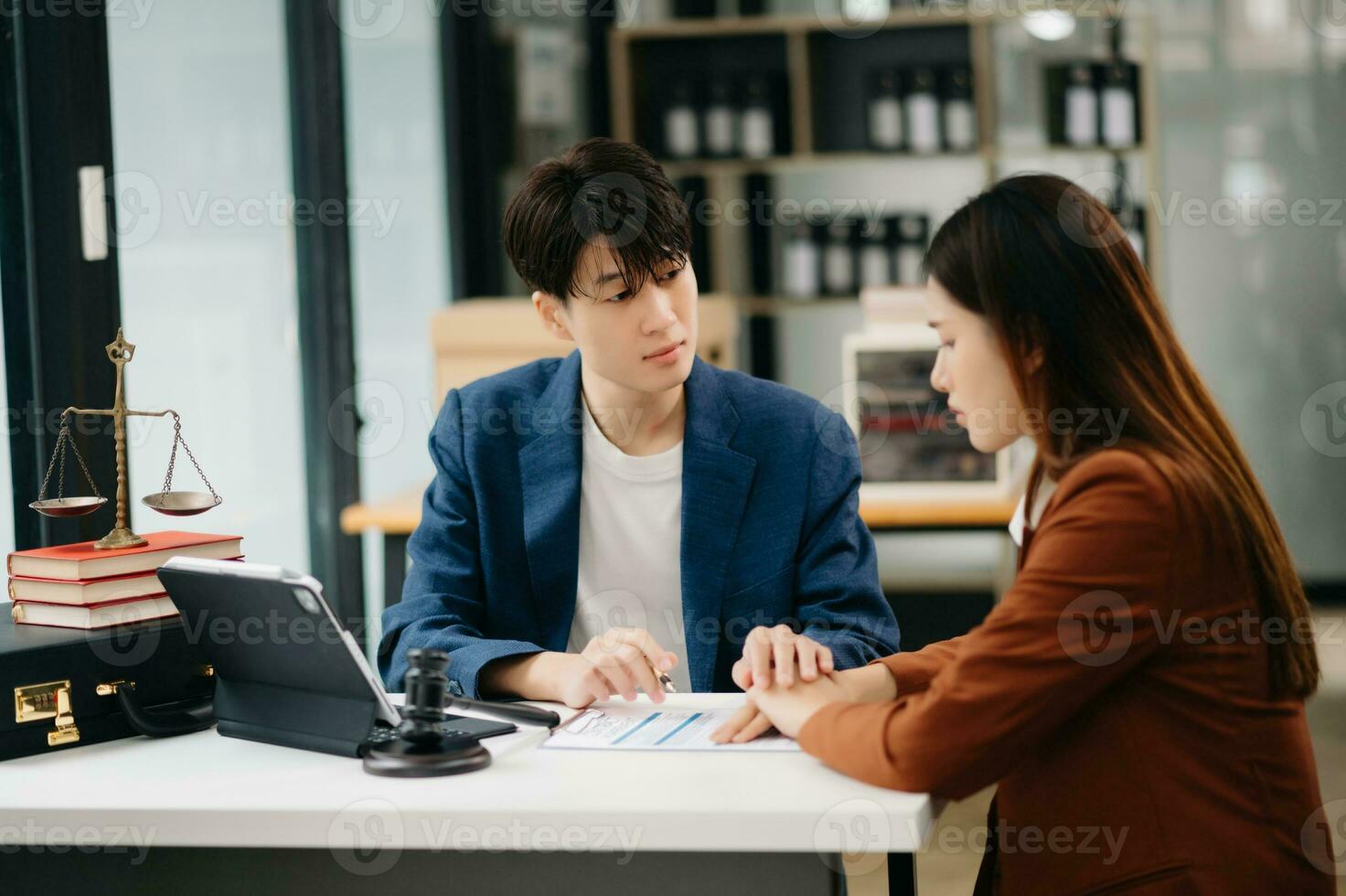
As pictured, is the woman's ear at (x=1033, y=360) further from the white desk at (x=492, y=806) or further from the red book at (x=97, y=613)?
the red book at (x=97, y=613)

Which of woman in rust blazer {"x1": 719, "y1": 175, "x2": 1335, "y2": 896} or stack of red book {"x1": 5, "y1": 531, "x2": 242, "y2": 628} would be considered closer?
woman in rust blazer {"x1": 719, "y1": 175, "x2": 1335, "y2": 896}

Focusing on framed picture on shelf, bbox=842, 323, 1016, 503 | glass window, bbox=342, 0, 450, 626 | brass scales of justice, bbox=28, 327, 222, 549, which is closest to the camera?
brass scales of justice, bbox=28, 327, 222, 549

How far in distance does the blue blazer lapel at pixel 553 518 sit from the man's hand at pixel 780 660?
47 cm

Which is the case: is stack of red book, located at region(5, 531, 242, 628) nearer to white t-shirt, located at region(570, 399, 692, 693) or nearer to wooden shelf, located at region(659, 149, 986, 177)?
white t-shirt, located at region(570, 399, 692, 693)

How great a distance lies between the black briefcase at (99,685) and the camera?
4.68 ft

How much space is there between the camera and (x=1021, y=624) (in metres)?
1.23

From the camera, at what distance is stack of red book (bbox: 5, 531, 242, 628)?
152 centimetres

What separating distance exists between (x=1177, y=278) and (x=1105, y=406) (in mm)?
4608

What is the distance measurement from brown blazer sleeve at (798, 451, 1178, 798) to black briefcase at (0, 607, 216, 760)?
0.78 meters

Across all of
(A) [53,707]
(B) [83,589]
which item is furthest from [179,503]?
(A) [53,707]

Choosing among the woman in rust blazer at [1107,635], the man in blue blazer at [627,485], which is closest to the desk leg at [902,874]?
the woman in rust blazer at [1107,635]

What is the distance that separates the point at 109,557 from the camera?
1.53m

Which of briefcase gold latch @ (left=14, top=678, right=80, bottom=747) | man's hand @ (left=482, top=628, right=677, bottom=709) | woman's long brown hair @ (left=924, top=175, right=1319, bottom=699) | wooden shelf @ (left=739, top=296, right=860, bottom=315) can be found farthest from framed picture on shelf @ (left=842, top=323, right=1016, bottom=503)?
briefcase gold latch @ (left=14, top=678, right=80, bottom=747)

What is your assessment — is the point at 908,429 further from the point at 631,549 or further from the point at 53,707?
the point at 53,707
